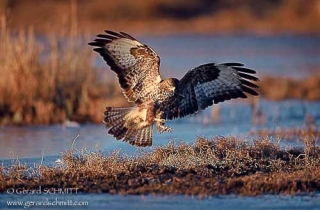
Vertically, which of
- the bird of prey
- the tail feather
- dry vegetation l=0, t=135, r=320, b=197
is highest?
the bird of prey

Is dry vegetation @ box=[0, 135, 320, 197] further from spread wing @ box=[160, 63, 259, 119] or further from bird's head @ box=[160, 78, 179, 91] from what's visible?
bird's head @ box=[160, 78, 179, 91]

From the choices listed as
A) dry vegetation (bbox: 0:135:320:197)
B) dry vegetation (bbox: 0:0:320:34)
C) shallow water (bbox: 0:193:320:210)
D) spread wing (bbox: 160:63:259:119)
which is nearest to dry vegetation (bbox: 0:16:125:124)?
spread wing (bbox: 160:63:259:119)

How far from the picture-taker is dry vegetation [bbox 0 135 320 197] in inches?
343

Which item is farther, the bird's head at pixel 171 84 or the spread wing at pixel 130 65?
the spread wing at pixel 130 65

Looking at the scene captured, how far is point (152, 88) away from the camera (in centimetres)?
1051

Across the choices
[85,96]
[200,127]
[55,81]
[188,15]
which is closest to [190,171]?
[200,127]

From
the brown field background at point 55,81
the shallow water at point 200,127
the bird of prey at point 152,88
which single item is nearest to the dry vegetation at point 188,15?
the shallow water at point 200,127

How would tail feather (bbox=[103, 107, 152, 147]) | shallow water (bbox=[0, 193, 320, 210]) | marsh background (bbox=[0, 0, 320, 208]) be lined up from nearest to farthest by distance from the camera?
1. shallow water (bbox=[0, 193, 320, 210])
2. tail feather (bbox=[103, 107, 152, 147])
3. marsh background (bbox=[0, 0, 320, 208])

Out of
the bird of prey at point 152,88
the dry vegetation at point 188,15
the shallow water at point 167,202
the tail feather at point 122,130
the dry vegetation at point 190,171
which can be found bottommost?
the shallow water at point 167,202

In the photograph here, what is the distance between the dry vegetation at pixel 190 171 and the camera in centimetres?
871

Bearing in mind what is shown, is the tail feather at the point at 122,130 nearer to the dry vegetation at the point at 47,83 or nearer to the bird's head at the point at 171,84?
the bird's head at the point at 171,84

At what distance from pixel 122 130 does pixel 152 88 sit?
61 cm

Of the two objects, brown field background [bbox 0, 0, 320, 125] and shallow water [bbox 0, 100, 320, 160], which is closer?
shallow water [bbox 0, 100, 320, 160]

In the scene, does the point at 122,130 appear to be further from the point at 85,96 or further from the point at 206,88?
the point at 85,96
